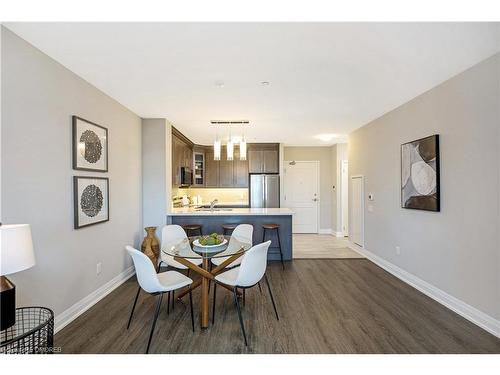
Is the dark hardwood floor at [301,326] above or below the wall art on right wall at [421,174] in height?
below

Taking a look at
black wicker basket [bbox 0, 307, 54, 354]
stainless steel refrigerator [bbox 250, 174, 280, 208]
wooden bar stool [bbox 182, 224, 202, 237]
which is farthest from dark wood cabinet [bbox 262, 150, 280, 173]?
black wicker basket [bbox 0, 307, 54, 354]

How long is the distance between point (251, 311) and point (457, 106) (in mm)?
3079

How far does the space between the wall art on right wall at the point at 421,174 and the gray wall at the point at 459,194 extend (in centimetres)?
8

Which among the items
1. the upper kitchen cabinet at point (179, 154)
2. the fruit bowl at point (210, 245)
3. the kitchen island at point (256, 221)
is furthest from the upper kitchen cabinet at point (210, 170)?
the fruit bowl at point (210, 245)

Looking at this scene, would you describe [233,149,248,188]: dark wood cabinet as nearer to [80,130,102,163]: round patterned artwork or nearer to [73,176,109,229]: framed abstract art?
[73,176,109,229]: framed abstract art

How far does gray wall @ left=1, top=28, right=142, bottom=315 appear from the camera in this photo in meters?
1.95

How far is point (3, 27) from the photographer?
188 cm

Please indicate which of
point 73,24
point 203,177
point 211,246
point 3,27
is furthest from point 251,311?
point 203,177

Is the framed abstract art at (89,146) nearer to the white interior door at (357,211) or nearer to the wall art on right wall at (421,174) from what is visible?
the wall art on right wall at (421,174)

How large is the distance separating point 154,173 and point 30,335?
9.90 feet

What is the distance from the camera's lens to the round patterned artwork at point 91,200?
278 cm

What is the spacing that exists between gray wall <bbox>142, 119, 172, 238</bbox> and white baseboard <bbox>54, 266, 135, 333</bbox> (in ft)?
3.04

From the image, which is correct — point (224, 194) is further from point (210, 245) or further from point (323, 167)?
point (210, 245)

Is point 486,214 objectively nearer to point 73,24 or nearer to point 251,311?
point 251,311
